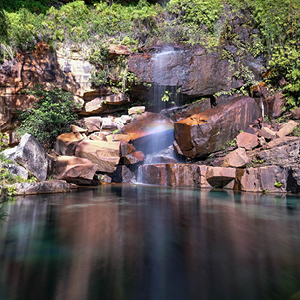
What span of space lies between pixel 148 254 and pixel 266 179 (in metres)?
7.14

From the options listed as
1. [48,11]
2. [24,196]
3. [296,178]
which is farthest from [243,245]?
[48,11]

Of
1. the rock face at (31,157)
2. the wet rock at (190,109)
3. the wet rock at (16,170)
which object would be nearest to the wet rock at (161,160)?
the wet rock at (190,109)

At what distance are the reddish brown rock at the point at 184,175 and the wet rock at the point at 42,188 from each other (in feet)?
15.4

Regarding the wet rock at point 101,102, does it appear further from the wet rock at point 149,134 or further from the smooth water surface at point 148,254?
the smooth water surface at point 148,254

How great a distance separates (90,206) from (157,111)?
11558 mm

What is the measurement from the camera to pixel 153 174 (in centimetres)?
1120

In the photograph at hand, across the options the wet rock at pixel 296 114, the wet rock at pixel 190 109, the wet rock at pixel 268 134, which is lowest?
the wet rock at pixel 268 134

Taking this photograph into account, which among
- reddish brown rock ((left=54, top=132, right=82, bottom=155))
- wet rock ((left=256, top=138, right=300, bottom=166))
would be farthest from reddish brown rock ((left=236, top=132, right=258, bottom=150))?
reddish brown rock ((left=54, top=132, right=82, bottom=155))

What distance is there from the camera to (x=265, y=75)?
13422mm

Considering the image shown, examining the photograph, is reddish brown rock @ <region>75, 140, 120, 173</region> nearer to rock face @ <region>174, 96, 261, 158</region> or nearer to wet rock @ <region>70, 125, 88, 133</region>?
wet rock @ <region>70, 125, 88, 133</region>

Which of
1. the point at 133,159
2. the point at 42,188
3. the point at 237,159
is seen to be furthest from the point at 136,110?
the point at 42,188

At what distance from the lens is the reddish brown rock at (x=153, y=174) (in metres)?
11.0

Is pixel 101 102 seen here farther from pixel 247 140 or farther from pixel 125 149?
pixel 247 140

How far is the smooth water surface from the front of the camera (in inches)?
78.2
